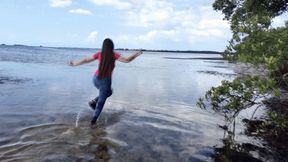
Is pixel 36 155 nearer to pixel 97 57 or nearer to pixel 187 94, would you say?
pixel 97 57

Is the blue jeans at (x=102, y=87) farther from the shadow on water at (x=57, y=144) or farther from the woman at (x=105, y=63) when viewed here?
the shadow on water at (x=57, y=144)

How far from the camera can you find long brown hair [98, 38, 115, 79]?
34.1 feet

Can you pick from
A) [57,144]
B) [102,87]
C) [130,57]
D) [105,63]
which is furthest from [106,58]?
[57,144]

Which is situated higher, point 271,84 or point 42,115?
point 271,84

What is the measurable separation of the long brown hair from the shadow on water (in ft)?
6.31

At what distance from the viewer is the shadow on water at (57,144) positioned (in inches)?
336

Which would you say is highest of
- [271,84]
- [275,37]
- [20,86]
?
[275,37]

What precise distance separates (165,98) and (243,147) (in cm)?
940

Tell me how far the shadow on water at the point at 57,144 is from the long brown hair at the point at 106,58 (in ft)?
6.31

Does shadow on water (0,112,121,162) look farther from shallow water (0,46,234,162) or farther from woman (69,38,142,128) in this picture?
woman (69,38,142,128)

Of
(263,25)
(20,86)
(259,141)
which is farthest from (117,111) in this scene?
(20,86)

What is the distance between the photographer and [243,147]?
10.6 meters

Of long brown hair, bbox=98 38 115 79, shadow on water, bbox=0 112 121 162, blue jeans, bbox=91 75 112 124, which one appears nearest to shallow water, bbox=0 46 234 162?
shadow on water, bbox=0 112 121 162

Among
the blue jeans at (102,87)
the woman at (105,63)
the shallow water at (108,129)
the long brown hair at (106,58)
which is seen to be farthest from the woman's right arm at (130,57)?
the shallow water at (108,129)
